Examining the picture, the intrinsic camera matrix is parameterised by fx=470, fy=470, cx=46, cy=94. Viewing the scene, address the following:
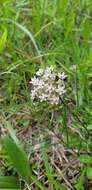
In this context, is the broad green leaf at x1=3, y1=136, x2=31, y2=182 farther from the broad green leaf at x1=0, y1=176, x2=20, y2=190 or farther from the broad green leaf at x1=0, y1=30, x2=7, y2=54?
the broad green leaf at x1=0, y1=30, x2=7, y2=54

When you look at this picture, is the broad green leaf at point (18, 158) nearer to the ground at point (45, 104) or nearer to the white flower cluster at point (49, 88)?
the ground at point (45, 104)

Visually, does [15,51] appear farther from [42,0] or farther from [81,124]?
[81,124]

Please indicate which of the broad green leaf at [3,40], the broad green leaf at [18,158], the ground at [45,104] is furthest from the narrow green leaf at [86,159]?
the broad green leaf at [3,40]

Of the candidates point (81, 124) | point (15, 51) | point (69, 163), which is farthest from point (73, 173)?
point (15, 51)

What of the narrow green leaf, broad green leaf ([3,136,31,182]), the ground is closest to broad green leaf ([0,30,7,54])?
the ground

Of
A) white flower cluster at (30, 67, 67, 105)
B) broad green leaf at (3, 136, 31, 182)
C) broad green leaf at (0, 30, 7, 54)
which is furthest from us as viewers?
broad green leaf at (0, 30, 7, 54)

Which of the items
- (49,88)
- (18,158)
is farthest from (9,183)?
(49,88)

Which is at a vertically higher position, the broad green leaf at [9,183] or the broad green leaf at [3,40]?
the broad green leaf at [3,40]
